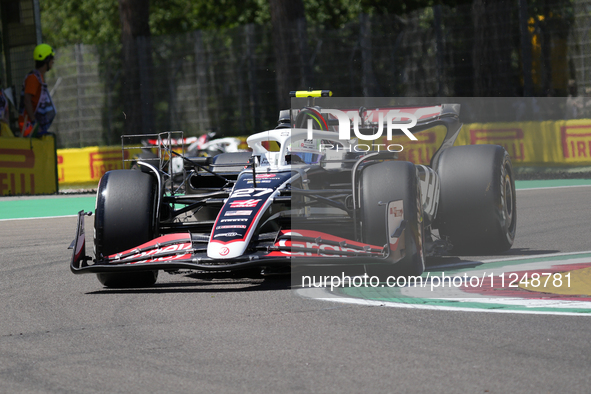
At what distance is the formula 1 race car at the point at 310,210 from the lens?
550 cm

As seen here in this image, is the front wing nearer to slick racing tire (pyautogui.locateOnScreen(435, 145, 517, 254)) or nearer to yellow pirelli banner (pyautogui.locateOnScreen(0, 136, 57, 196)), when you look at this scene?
slick racing tire (pyautogui.locateOnScreen(435, 145, 517, 254))

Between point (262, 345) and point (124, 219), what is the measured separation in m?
2.20

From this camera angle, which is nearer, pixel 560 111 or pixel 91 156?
pixel 560 111

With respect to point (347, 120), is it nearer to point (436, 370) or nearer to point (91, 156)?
point (436, 370)

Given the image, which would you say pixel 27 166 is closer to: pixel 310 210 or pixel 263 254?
pixel 310 210

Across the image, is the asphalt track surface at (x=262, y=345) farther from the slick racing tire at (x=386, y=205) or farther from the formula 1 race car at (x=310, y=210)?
the slick racing tire at (x=386, y=205)

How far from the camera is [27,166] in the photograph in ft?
51.2

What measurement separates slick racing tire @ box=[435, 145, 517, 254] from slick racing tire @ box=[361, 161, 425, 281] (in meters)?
1.24

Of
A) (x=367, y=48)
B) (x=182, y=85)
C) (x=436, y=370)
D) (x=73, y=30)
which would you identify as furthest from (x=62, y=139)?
(x=73, y=30)

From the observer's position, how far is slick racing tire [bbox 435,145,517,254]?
6984 mm

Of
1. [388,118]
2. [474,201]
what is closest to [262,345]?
[474,201]

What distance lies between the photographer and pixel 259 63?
2069 centimetres

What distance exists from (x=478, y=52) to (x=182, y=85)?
723 centimetres

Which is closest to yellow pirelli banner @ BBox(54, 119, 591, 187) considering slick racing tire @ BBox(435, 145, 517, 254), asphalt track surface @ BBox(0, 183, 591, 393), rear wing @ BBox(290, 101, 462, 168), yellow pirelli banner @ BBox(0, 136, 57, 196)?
yellow pirelli banner @ BBox(0, 136, 57, 196)
